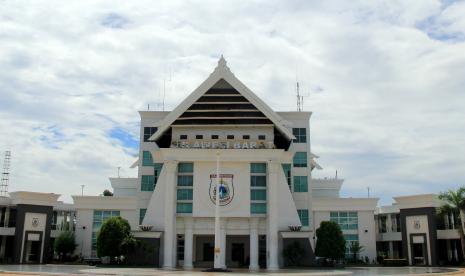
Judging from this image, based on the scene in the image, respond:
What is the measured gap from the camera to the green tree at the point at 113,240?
151 ft

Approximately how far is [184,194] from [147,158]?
29.2 ft

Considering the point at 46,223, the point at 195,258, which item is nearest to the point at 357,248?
the point at 195,258

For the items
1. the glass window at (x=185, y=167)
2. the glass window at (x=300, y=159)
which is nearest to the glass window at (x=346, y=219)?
the glass window at (x=300, y=159)

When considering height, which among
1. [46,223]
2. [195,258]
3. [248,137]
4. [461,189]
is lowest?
[195,258]

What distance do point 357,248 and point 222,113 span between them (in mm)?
22161

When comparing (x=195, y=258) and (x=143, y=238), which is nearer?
(x=143, y=238)

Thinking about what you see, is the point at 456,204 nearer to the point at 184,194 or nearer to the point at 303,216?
the point at 303,216

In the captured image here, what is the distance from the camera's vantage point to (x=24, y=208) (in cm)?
5475

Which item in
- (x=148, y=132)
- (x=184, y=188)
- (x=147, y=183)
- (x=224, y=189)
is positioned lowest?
(x=224, y=189)

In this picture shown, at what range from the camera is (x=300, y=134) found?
58375 mm

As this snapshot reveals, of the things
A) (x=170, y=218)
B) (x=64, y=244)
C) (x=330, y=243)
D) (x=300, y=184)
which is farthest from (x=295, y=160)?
(x=64, y=244)

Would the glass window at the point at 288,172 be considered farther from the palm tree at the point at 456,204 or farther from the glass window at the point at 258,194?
the palm tree at the point at 456,204

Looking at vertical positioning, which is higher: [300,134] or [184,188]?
[300,134]

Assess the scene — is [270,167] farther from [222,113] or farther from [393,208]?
[393,208]
